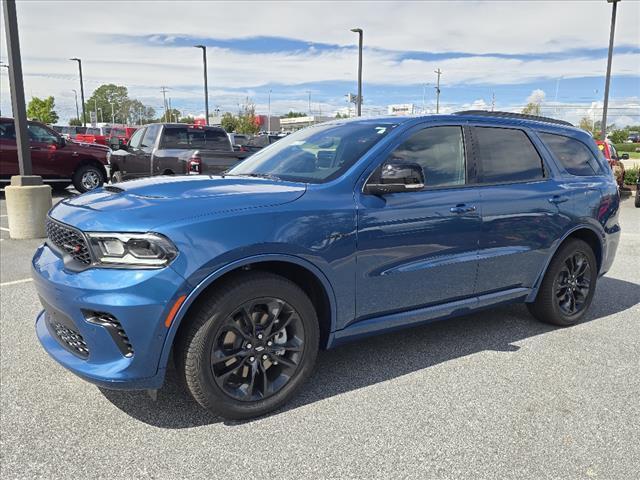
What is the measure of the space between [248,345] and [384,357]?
1325mm

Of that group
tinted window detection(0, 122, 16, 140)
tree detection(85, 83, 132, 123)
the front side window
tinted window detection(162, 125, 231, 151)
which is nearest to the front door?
tinted window detection(162, 125, 231, 151)

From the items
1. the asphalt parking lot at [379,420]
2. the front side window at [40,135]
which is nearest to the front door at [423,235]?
the asphalt parking lot at [379,420]

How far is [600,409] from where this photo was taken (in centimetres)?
325

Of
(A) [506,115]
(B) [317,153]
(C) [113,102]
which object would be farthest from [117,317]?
(C) [113,102]

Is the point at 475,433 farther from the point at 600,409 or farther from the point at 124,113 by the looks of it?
the point at 124,113

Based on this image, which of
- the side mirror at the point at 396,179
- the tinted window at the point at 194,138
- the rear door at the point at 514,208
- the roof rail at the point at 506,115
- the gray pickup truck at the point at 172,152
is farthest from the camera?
the tinted window at the point at 194,138

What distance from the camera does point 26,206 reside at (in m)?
8.15

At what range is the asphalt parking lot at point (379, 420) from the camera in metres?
2.65

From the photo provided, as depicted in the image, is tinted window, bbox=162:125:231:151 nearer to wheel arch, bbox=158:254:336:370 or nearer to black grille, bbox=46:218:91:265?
black grille, bbox=46:218:91:265

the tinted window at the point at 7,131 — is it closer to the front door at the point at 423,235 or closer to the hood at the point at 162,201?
the hood at the point at 162,201

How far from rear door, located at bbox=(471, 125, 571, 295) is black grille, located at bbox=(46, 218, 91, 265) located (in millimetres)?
2619

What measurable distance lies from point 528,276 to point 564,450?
180cm

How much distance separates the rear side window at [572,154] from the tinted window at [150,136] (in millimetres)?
9535

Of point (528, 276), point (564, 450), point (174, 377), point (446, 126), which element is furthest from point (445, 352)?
point (174, 377)
